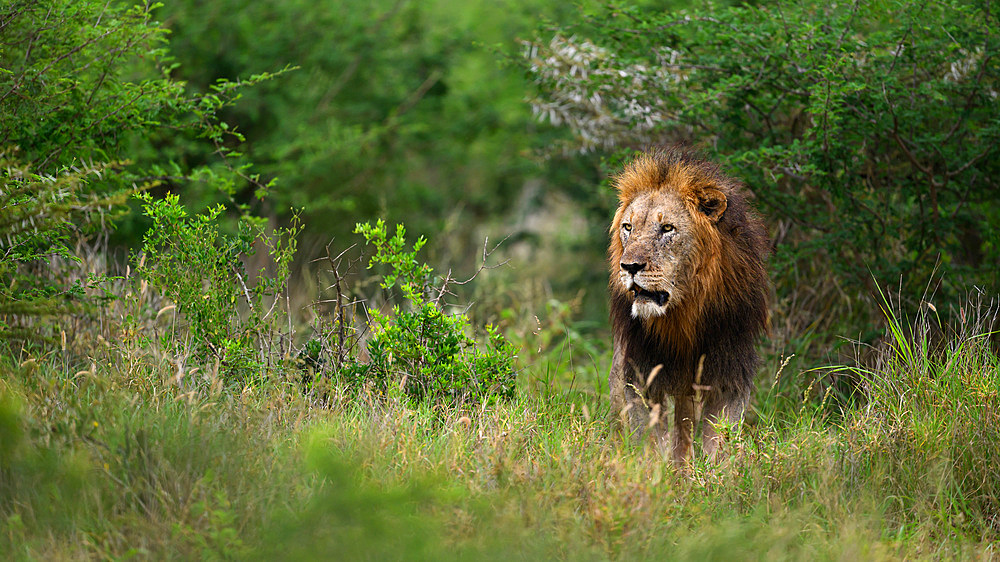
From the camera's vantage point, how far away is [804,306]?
749 centimetres

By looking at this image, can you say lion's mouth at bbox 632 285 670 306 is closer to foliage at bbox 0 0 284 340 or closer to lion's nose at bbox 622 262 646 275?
lion's nose at bbox 622 262 646 275

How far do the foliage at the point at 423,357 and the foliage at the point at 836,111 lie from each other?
2313mm

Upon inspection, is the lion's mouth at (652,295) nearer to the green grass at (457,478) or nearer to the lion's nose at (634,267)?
the lion's nose at (634,267)

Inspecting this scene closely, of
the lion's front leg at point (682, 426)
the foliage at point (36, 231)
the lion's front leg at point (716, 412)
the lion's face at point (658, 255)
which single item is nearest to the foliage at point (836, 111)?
the lion's face at point (658, 255)

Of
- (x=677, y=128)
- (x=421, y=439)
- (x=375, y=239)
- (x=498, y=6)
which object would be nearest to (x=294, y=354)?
(x=375, y=239)

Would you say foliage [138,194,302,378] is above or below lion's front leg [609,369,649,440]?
above

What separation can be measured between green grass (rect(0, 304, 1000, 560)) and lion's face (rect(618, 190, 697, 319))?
726 millimetres

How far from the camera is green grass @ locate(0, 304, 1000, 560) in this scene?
3.45m

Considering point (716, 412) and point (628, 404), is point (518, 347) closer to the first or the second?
point (628, 404)

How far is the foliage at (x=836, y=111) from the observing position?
6184 mm

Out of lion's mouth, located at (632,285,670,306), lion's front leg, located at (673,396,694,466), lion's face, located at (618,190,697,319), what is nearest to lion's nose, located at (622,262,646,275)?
lion's face, located at (618,190,697,319)

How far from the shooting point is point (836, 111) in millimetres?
6062

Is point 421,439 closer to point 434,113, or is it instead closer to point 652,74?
point 652,74

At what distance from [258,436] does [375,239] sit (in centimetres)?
169
